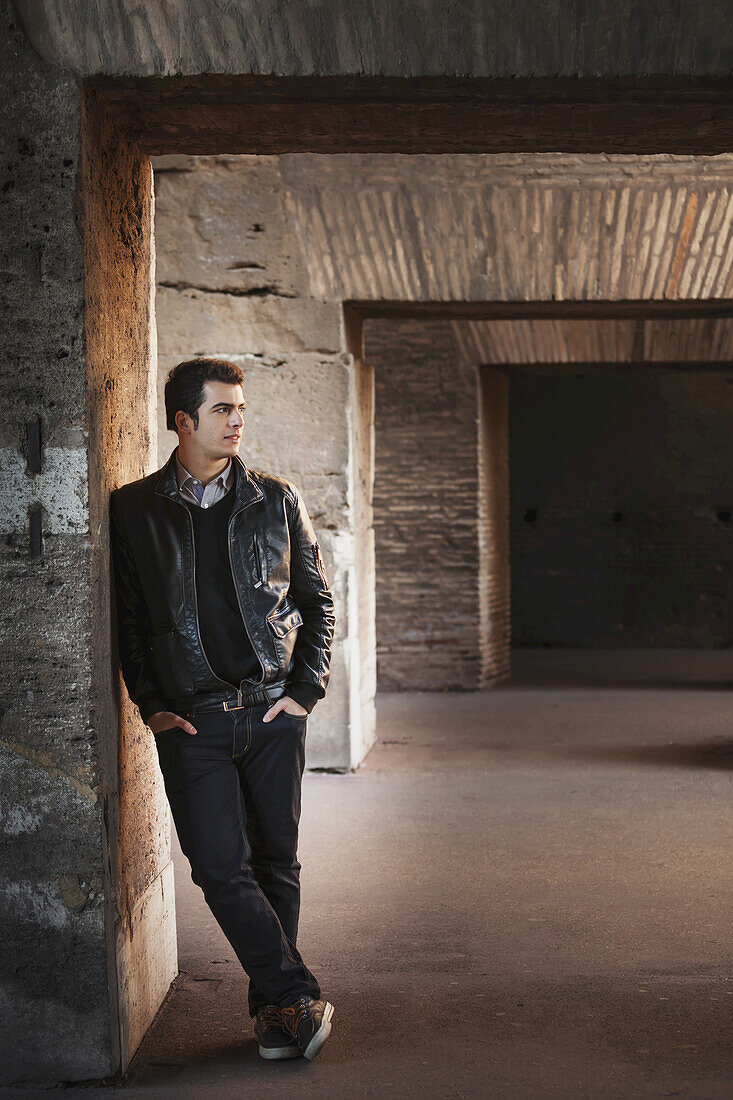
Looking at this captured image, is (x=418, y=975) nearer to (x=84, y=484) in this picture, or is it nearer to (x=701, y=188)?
(x=84, y=484)

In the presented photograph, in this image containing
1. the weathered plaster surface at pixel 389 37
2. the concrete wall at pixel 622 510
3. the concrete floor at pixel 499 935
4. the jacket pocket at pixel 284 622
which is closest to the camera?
the weathered plaster surface at pixel 389 37

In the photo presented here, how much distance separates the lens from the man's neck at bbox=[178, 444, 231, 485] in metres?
3.02

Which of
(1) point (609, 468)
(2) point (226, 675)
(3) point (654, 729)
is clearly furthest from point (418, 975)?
(1) point (609, 468)

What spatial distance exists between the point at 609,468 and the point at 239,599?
11.8 m

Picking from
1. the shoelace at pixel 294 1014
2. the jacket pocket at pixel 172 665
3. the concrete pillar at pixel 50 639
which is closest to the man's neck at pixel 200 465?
the concrete pillar at pixel 50 639

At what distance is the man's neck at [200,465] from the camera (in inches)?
119

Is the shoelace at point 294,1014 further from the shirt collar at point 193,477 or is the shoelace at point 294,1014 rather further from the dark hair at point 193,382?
the dark hair at point 193,382

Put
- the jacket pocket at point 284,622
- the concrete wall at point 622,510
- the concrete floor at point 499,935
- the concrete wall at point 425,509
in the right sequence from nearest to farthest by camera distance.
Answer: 1. the concrete floor at point 499,935
2. the jacket pocket at point 284,622
3. the concrete wall at point 425,509
4. the concrete wall at point 622,510

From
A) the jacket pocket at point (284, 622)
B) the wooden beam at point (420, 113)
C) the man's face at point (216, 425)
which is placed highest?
the wooden beam at point (420, 113)

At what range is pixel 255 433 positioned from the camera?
253 inches

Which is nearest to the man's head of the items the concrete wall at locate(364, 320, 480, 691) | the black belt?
the black belt

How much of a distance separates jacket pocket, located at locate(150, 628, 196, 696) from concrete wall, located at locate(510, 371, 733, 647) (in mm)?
11486

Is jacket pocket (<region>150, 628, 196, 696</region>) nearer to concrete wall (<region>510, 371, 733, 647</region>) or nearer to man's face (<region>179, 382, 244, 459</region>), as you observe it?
man's face (<region>179, 382, 244, 459</region>)

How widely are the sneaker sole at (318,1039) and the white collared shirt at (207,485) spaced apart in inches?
52.5
